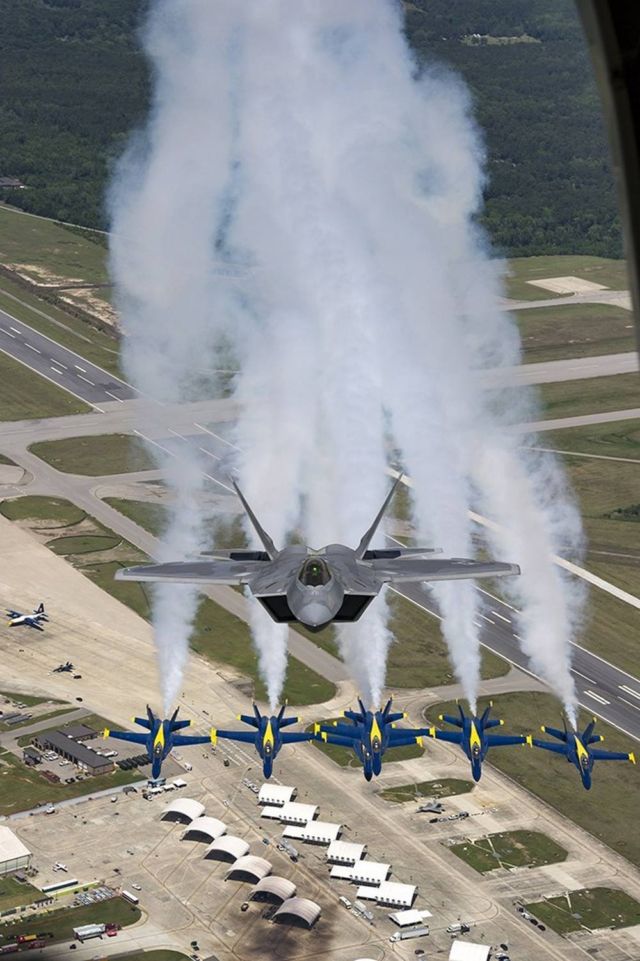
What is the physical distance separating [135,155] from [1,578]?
1975 inches

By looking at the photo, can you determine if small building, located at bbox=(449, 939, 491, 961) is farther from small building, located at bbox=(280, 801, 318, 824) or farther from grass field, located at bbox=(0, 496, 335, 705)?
grass field, located at bbox=(0, 496, 335, 705)

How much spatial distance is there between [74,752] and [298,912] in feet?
104

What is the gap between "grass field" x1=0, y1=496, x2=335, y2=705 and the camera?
477 ft

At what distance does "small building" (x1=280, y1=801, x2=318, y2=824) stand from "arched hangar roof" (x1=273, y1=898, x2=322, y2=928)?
11.0m

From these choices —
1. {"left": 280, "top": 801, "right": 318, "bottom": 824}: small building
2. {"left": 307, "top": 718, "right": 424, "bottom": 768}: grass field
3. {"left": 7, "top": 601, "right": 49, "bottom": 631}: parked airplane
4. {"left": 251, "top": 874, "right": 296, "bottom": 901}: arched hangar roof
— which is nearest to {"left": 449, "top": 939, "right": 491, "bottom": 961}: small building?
{"left": 251, "top": 874, "right": 296, "bottom": 901}: arched hangar roof

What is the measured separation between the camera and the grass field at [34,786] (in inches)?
4948

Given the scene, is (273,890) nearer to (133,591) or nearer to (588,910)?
(588,910)

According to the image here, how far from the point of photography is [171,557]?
127 m

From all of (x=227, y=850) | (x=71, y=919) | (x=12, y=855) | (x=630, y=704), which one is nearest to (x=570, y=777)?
(x=630, y=704)

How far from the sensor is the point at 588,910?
112m

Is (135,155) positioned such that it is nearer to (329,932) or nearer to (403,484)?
(403,484)

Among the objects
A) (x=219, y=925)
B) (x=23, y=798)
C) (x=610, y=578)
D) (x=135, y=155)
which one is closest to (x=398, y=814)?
(x=219, y=925)

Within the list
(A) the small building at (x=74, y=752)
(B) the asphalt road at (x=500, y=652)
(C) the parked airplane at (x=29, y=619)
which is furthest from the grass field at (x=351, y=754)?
(C) the parked airplane at (x=29, y=619)

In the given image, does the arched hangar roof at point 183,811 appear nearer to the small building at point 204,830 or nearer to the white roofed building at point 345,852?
the small building at point 204,830
